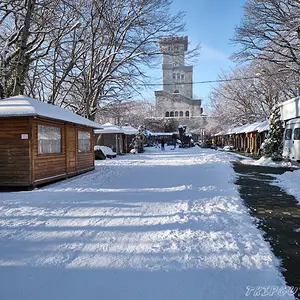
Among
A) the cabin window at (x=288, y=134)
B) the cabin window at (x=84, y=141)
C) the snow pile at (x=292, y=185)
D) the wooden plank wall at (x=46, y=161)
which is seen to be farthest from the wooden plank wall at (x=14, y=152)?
the cabin window at (x=288, y=134)

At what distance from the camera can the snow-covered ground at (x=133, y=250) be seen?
292cm

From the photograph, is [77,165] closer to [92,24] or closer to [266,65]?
[92,24]

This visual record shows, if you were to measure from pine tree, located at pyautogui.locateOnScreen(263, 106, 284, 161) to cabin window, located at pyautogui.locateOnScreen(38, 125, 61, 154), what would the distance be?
42.8 feet

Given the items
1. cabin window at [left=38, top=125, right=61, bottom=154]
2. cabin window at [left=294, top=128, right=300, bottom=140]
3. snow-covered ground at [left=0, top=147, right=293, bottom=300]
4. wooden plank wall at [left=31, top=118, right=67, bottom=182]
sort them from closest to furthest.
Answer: snow-covered ground at [left=0, top=147, right=293, bottom=300] → wooden plank wall at [left=31, top=118, right=67, bottom=182] → cabin window at [left=38, top=125, right=61, bottom=154] → cabin window at [left=294, top=128, right=300, bottom=140]

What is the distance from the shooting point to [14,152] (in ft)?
29.0

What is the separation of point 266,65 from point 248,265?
24999mm

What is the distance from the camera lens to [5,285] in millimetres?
3008

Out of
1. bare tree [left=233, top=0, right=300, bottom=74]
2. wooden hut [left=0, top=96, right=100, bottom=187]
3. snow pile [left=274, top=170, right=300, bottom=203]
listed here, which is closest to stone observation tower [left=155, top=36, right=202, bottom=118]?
bare tree [left=233, top=0, right=300, bottom=74]

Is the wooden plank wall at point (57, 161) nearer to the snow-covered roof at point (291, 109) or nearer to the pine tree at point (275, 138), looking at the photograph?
the snow-covered roof at point (291, 109)

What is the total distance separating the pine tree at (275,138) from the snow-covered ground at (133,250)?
12.0m

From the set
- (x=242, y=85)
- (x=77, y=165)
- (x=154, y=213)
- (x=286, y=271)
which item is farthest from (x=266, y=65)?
(x=286, y=271)

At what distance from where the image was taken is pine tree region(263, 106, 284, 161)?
1742 centimetres

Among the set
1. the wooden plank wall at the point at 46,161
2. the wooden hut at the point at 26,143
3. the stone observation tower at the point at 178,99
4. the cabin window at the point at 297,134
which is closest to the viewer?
the wooden hut at the point at 26,143

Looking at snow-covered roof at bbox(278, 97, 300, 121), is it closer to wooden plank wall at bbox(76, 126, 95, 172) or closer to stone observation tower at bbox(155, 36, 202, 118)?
wooden plank wall at bbox(76, 126, 95, 172)
